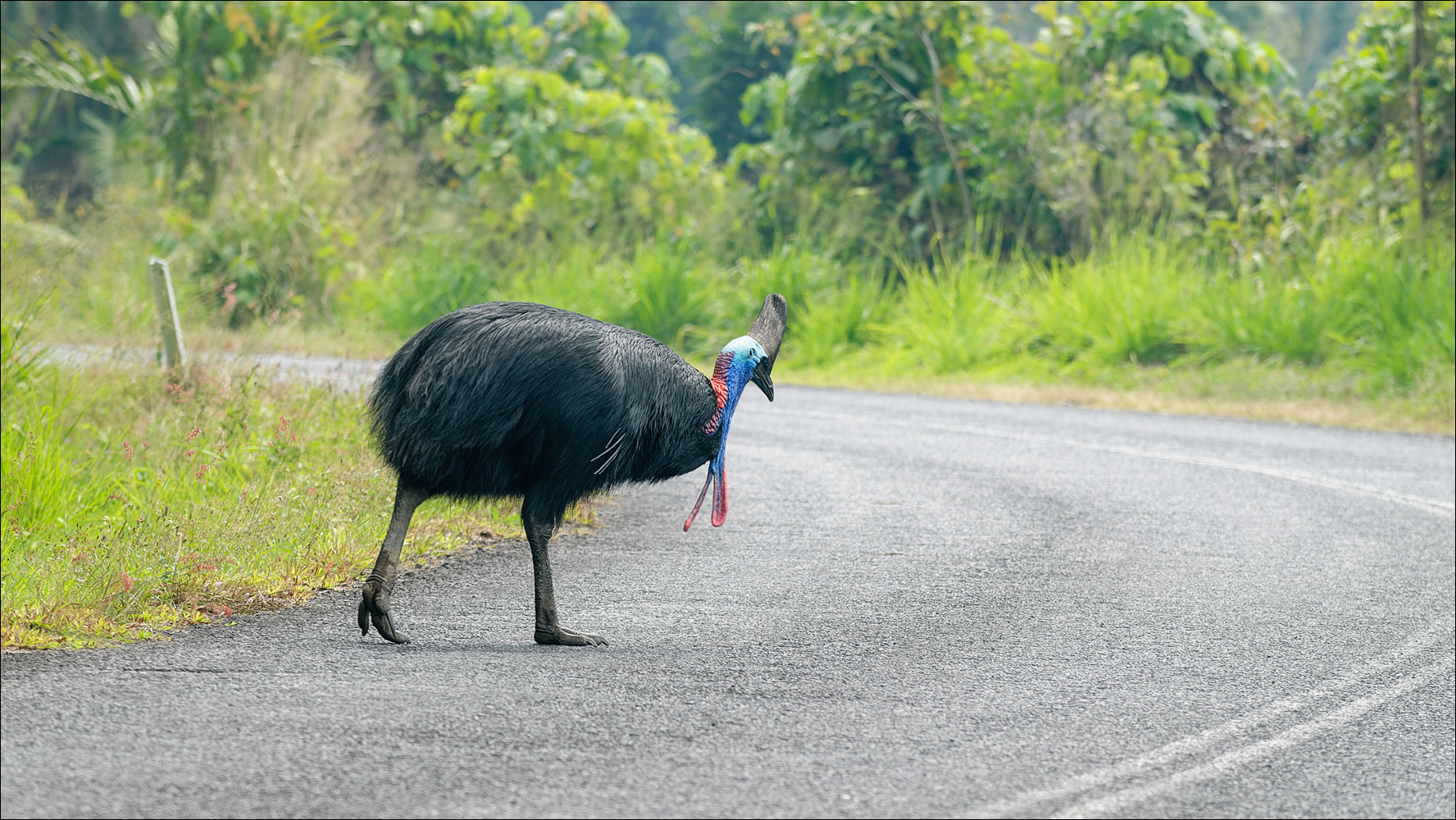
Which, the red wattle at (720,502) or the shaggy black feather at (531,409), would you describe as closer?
the shaggy black feather at (531,409)

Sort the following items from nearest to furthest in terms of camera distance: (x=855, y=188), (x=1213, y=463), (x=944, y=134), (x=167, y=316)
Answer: (x=167, y=316), (x=1213, y=463), (x=944, y=134), (x=855, y=188)

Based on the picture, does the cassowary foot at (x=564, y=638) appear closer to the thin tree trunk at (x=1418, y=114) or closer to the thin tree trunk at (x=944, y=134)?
the thin tree trunk at (x=1418, y=114)

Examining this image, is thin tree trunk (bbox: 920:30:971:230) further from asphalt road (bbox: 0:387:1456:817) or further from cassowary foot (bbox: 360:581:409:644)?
cassowary foot (bbox: 360:581:409:644)

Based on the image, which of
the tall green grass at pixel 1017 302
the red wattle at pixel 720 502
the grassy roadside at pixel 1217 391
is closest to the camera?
the red wattle at pixel 720 502

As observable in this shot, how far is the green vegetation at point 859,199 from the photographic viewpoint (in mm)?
15219

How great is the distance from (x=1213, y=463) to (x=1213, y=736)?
614 cm

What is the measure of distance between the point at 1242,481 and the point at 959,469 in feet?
6.20

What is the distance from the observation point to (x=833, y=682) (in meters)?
5.17

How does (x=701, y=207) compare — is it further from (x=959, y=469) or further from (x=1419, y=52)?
(x=959, y=469)

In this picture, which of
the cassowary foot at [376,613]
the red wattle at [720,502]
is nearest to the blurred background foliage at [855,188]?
the red wattle at [720,502]

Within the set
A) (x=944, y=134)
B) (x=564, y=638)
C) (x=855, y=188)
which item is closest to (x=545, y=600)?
(x=564, y=638)

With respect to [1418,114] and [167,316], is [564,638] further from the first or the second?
[1418,114]

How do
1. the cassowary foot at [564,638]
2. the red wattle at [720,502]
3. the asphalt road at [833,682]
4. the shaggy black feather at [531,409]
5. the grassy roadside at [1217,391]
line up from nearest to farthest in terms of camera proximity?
the asphalt road at [833,682] < the shaggy black feather at [531,409] < the cassowary foot at [564,638] < the red wattle at [720,502] < the grassy roadside at [1217,391]

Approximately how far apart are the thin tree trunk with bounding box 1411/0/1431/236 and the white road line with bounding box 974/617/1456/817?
438 inches
